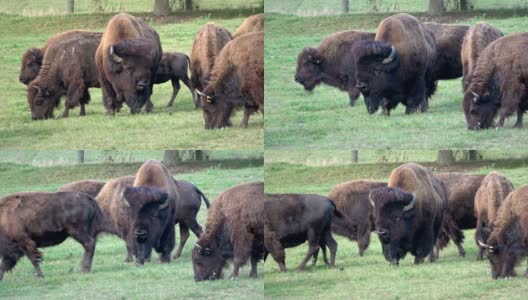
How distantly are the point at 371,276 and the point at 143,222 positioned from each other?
2.38 meters

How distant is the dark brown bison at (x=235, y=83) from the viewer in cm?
1310

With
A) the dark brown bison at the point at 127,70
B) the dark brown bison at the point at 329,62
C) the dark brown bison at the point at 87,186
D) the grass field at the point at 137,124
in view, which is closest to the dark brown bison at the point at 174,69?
the grass field at the point at 137,124

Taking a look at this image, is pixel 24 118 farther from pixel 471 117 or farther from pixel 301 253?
pixel 471 117

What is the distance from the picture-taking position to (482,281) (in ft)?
39.8

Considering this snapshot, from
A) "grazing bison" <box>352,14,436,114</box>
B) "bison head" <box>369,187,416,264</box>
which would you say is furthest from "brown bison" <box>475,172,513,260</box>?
"grazing bison" <box>352,14,436,114</box>

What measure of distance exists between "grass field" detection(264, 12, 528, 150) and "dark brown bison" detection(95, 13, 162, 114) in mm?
1408

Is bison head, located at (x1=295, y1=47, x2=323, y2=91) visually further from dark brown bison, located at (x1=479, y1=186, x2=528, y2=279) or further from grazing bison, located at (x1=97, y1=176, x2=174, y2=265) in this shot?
dark brown bison, located at (x1=479, y1=186, x2=528, y2=279)

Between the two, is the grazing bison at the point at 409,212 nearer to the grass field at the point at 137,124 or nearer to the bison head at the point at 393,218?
the bison head at the point at 393,218

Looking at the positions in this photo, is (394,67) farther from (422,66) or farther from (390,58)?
(422,66)

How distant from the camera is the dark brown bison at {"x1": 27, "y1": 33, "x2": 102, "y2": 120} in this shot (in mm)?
15070

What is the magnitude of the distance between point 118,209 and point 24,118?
85.9 inches

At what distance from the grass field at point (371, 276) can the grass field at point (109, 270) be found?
27 centimetres

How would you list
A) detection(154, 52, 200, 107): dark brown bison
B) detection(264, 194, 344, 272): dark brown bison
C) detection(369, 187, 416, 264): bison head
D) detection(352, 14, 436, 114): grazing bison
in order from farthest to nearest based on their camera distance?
detection(154, 52, 200, 107): dark brown bison < detection(352, 14, 436, 114): grazing bison < detection(369, 187, 416, 264): bison head < detection(264, 194, 344, 272): dark brown bison

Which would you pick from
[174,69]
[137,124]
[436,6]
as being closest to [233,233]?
[137,124]
